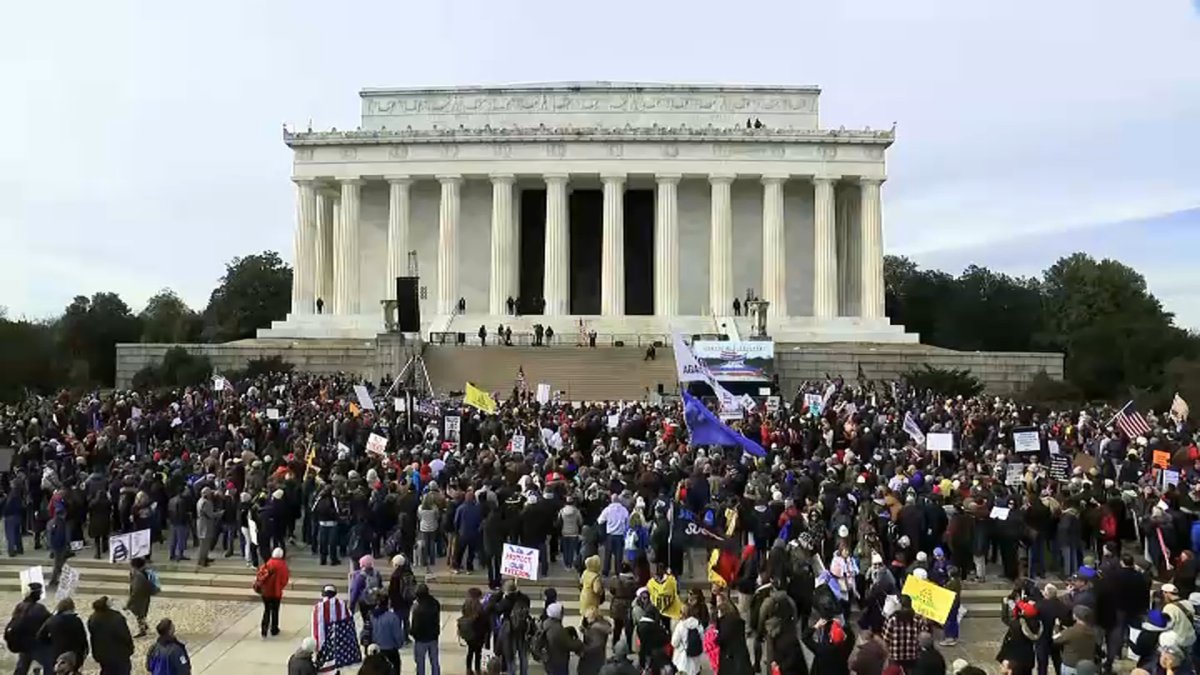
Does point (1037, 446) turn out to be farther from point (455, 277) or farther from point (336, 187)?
point (336, 187)

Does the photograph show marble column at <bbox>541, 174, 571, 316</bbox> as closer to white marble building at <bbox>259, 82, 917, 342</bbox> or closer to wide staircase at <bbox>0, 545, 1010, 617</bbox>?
white marble building at <bbox>259, 82, 917, 342</bbox>

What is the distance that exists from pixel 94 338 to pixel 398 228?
28.6m

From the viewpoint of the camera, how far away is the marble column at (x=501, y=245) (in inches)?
2429

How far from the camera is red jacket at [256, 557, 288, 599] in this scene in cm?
1460

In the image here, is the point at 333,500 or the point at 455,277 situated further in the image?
the point at 455,277

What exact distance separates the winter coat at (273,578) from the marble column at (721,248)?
1894 inches

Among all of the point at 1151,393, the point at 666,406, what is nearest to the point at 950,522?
the point at 666,406

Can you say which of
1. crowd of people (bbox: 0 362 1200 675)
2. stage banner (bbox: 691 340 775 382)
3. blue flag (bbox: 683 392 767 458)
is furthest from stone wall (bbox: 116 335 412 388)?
blue flag (bbox: 683 392 767 458)

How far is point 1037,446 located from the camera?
2370cm

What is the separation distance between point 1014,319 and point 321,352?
180 feet

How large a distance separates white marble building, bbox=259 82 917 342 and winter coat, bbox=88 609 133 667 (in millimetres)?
48487

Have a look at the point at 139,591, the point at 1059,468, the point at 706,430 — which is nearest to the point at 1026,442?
the point at 1059,468

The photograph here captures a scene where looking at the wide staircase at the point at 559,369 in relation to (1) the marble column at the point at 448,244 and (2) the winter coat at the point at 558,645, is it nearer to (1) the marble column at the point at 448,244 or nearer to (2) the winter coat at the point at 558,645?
(1) the marble column at the point at 448,244

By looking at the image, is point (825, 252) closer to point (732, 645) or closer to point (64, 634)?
point (732, 645)
